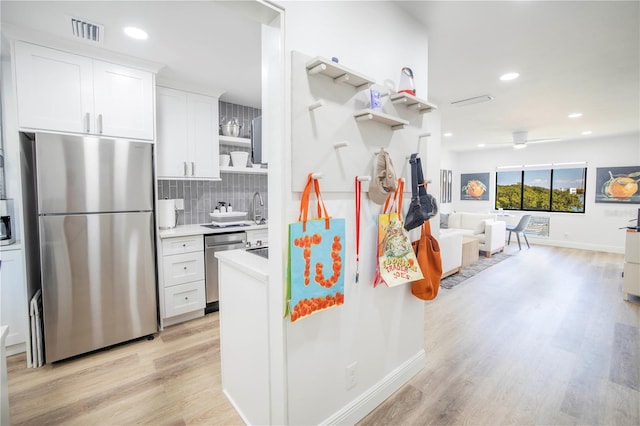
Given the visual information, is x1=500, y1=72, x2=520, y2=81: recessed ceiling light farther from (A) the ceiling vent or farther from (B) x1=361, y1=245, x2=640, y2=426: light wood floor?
(A) the ceiling vent

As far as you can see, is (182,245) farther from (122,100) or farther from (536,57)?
(536,57)

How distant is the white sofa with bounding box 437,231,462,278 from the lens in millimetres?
4246

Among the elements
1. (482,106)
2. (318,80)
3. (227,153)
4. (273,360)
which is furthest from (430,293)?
(482,106)

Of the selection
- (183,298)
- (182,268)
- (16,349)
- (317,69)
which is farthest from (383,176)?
(16,349)

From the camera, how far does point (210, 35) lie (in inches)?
84.2

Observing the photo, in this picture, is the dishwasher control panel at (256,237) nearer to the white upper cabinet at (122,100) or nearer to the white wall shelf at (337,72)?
the white upper cabinet at (122,100)

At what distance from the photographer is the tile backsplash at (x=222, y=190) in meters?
3.45

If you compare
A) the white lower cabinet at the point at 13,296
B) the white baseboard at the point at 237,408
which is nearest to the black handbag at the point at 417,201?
the white baseboard at the point at 237,408

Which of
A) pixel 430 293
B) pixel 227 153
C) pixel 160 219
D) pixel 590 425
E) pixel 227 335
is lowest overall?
pixel 590 425

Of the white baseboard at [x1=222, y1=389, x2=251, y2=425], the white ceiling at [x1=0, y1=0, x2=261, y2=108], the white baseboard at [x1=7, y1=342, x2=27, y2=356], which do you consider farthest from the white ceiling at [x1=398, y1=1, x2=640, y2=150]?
the white baseboard at [x1=7, y1=342, x2=27, y2=356]

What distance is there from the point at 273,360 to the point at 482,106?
4.18m

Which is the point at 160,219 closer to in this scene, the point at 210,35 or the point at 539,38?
the point at 210,35

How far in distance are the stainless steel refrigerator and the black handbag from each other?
220cm

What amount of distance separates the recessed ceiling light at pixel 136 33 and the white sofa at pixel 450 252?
401cm
